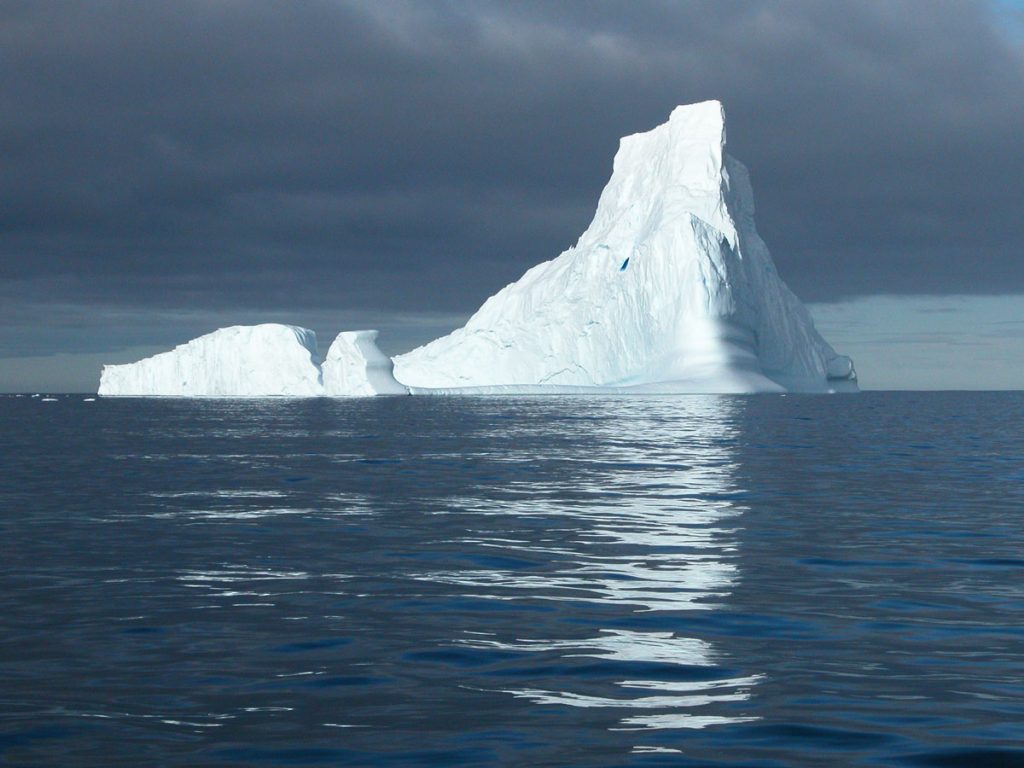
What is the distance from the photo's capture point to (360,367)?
8231cm

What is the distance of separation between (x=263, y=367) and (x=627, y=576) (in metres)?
86.0

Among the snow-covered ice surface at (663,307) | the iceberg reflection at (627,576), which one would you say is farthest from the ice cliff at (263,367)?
the iceberg reflection at (627,576)

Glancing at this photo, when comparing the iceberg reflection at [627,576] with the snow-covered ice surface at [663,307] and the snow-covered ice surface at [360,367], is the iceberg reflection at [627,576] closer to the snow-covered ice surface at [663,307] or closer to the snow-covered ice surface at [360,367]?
the snow-covered ice surface at [663,307]

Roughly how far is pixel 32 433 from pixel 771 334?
50945mm

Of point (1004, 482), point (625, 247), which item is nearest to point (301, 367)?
point (625, 247)

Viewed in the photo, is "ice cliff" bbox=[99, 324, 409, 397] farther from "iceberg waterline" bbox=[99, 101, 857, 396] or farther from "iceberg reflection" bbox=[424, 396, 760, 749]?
"iceberg reflection" bbox=[424, 396, 760, 749]

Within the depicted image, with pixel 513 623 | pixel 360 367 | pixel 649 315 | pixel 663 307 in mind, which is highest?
pixel 663 307

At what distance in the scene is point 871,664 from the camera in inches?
274

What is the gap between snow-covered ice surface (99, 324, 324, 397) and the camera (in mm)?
91500

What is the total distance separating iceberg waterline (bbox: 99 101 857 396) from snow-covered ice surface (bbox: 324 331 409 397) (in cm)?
10

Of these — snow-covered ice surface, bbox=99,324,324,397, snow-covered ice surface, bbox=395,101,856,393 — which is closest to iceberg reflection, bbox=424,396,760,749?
snow-covered ice surface, bbox=395,101,856,393

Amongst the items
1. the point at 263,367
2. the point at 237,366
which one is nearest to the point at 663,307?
the point at 263,367

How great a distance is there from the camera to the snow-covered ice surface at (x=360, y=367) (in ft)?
268

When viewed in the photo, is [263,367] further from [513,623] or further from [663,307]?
[513,623]
